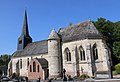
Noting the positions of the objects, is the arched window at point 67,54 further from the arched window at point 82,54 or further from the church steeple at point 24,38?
the church steeple at point 24,38

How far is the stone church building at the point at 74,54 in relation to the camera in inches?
1353

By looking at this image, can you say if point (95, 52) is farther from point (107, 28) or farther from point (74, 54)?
point (107, 28)

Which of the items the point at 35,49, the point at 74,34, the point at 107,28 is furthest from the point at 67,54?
the point at 107,28

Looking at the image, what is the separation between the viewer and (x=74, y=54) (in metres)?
36.5

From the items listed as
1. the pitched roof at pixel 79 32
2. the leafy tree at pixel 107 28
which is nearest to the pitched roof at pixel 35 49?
the pitched roof at pixel 79 32

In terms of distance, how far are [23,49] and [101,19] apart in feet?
80.2

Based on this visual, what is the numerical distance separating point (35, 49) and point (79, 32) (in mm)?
16052

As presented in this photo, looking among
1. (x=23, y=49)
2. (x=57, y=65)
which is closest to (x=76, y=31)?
(x=57, y=65)

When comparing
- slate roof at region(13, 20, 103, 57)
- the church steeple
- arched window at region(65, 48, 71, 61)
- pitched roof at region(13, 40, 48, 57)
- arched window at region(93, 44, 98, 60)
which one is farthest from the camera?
the church steeple

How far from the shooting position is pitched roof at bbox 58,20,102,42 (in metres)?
35.8

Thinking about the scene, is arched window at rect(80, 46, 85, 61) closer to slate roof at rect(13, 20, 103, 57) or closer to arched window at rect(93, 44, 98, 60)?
arched window at rect(93, 44, 98, 60)

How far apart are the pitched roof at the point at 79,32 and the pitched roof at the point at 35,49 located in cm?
656

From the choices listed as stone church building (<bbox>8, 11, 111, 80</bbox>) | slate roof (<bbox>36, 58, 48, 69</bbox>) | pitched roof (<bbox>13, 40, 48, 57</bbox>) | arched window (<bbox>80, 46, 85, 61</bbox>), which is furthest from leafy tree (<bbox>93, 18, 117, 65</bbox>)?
slate roof (<bbox>36, 58, 48, 69</bbox>)

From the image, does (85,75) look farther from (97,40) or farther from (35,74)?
(35,74)
